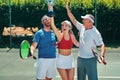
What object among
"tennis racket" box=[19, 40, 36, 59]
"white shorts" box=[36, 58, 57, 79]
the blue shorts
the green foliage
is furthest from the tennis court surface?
"tennis racket" box=[19, 40, 36, 59]

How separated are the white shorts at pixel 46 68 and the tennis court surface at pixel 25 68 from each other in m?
4.01

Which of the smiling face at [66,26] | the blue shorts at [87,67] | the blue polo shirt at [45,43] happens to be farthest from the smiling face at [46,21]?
the blue shorts at [87,67]

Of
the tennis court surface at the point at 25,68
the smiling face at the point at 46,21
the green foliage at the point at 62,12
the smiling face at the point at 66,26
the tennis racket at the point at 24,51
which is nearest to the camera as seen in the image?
the tennis racket at the point at 24,51

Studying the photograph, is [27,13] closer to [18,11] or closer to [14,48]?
[18,11]

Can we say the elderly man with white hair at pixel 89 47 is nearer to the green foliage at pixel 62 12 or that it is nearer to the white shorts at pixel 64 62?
the white shorts at pixel 64 62

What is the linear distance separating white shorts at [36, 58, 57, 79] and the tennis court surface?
4.01 meters

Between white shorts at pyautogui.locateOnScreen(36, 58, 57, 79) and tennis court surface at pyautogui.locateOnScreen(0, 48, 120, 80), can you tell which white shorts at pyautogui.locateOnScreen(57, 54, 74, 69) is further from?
tennis court surface at pyautogui.locateOnScreen(0, 48, 120, 80)

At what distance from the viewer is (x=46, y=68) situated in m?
8.80

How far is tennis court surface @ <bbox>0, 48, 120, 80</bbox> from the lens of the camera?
13.2 m

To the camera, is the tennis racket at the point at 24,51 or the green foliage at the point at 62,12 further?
the green foliage at the point at 62,12

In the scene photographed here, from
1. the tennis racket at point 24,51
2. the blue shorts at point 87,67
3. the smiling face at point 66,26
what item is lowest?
the blue shorts at point 87,67

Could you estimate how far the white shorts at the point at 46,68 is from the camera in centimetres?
877

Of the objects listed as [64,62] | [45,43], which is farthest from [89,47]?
[45,43]

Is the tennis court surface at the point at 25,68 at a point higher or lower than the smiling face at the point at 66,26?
lower
